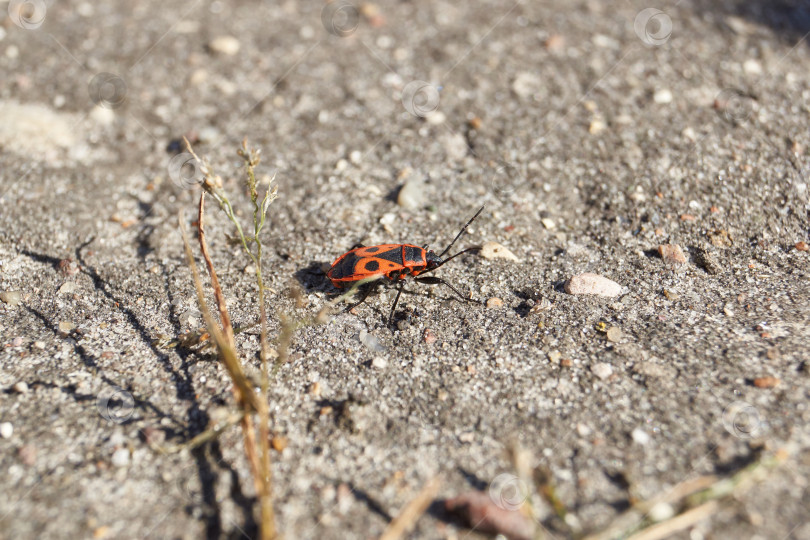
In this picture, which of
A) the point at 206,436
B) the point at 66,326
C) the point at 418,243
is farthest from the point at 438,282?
the point at 66,326

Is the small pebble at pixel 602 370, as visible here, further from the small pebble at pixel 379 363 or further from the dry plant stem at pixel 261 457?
the dry plant stem at pixel 261 457

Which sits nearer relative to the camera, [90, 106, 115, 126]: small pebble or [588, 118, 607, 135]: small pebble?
[588, 118, 607, 135]: small pebble

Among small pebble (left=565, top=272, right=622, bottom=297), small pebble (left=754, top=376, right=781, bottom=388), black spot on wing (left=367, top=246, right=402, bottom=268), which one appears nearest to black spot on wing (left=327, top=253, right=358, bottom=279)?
black spot on wing (left=367, top=246, right=402, bottom=268)

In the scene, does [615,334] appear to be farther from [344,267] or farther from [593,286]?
[344,267]

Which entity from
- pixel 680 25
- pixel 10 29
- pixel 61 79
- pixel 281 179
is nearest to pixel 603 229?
pixel 281 179

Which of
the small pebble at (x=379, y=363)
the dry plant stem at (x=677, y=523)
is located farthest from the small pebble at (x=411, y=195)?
the dry plant stem at (x=677, y=523)

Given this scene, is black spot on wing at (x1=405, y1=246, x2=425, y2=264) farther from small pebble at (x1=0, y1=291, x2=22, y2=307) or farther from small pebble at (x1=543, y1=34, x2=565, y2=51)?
small pebble at (x1=543, y1=34, x2=565, y2=51)

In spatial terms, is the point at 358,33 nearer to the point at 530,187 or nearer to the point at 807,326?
the point at 530,187
